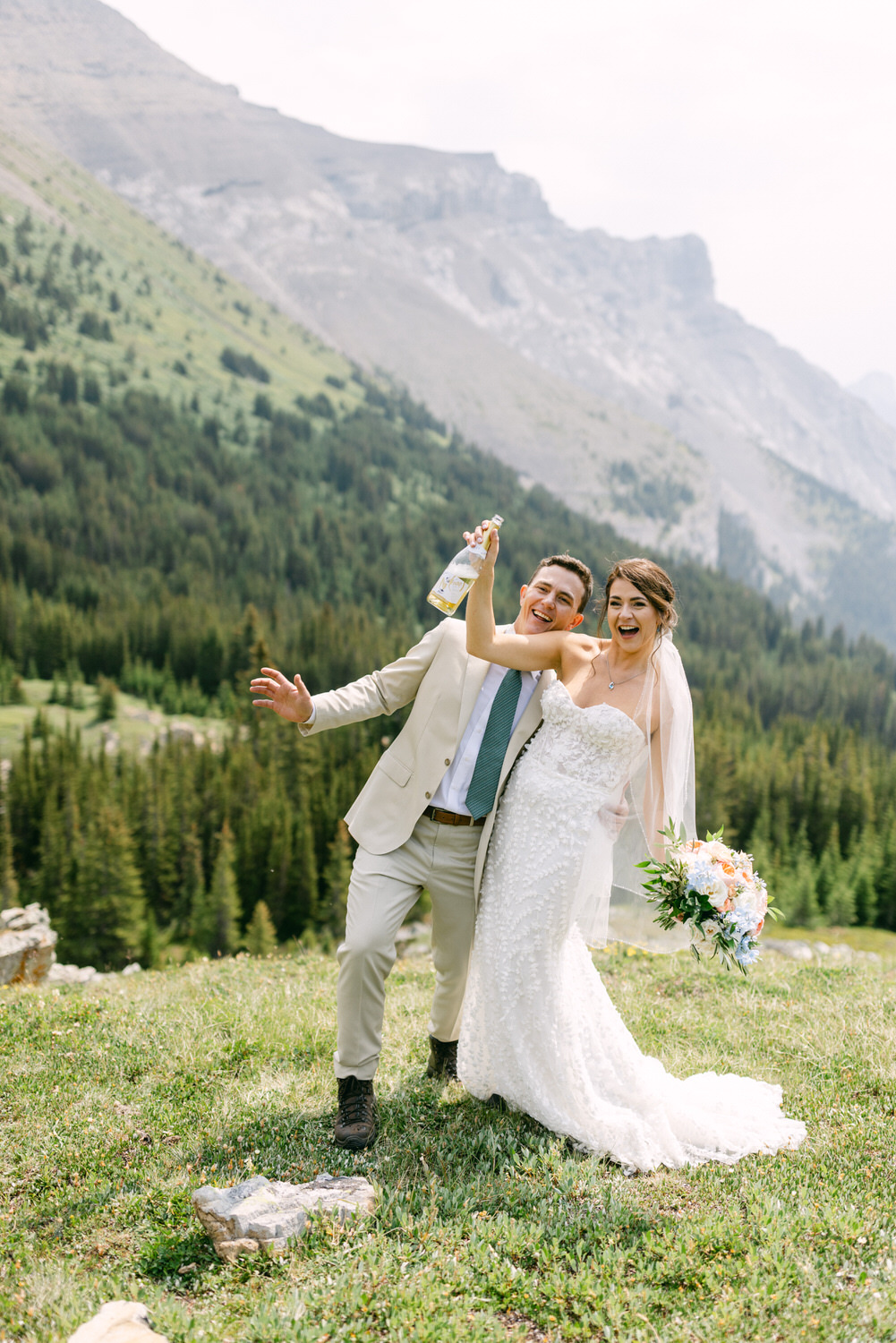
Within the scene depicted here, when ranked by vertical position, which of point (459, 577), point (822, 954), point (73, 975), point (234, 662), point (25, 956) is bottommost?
point (234, 662)

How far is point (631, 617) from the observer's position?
6352 millimetres

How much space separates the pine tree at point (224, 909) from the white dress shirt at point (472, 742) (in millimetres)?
48513

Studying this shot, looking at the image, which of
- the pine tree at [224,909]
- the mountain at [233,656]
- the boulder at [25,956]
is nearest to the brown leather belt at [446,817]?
the boulder at [25,956]

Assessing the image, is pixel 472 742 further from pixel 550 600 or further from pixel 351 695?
pixel 550 600

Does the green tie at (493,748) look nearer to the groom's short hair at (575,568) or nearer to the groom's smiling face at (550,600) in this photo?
the groom's smiling face at (550,600)

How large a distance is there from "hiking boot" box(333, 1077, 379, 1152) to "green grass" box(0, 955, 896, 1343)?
10cm

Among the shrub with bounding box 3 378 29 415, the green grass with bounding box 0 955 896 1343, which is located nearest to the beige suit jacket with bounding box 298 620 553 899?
the green grass with bounding box 0 955 896 1343

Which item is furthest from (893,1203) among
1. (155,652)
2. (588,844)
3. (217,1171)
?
(155,652)

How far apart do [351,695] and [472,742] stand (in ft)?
3.25

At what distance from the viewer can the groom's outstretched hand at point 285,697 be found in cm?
613

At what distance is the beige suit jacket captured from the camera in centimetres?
632

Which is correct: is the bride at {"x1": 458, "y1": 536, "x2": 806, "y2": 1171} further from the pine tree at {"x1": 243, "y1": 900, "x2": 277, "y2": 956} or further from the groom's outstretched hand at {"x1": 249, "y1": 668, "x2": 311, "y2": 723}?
the pine tree at {"x1": 243, "y1": 900, "x2": 277, "y2": 956}

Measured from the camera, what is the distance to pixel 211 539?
142750 mm

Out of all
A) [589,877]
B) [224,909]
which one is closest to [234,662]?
[224,909]
